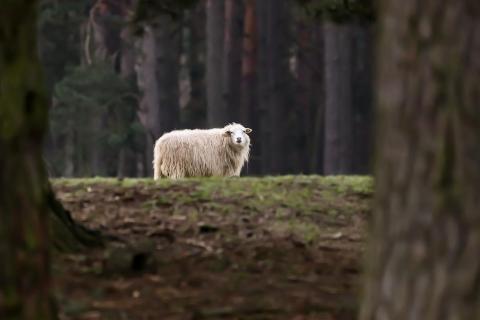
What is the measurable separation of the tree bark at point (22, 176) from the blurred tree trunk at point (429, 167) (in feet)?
5.92

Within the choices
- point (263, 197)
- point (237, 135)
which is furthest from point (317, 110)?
point (263, 197)

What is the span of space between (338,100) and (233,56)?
18.8ft

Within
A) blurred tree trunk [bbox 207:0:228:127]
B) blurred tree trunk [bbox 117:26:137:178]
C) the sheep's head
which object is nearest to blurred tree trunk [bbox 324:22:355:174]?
blurred tree trunk [bbox 207:0:228:127]

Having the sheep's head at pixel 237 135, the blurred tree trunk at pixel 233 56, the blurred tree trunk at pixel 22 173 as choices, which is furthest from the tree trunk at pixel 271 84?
the blurred tree trunk at pixel 22 173

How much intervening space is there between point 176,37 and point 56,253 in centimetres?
3652

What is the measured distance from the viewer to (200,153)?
17.7 meters

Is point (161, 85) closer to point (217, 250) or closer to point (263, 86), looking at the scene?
point (263, 86)

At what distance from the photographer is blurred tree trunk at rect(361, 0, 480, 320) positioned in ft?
19.2

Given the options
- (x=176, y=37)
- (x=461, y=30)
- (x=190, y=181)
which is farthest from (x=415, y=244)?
(x=176, y=37)

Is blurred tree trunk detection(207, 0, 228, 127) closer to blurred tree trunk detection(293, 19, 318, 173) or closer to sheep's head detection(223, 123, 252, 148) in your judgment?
blurred tree trunk detection(293, 19, 318, 173)

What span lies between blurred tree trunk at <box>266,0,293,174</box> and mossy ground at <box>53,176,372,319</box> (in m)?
27.2

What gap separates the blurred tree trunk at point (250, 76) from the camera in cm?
4169

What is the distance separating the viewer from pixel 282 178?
12.4m

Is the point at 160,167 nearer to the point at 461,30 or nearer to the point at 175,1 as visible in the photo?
the point at 175,1
